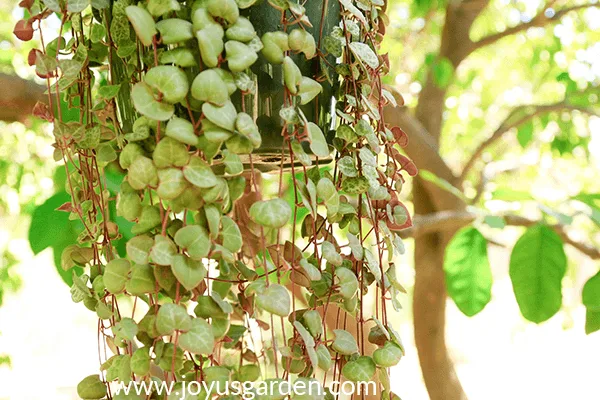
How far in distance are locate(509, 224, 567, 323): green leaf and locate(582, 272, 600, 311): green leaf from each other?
0.04m

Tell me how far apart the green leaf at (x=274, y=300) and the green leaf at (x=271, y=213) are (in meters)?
0.04

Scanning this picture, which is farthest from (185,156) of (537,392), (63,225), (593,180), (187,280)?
(537,392)

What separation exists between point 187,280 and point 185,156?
0.08 metres

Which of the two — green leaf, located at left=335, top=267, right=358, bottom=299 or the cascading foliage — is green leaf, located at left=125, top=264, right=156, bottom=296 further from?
green leaf, located at left=335, top=267, right=358, bottom=299

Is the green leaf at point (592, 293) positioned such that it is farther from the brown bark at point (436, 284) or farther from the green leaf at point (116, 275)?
the brown bark at point (436, 284)

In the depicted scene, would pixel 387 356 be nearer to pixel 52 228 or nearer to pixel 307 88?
pixel 307 88

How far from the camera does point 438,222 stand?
44.6 inches

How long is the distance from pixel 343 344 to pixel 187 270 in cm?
15

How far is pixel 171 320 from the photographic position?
38 centimetres

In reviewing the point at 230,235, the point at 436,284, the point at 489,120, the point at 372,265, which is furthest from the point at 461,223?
the point at 489,120

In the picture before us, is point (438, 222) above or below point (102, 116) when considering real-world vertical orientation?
above

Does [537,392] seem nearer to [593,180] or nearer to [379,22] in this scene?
[593,180]

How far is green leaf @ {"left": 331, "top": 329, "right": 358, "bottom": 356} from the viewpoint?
47 cm

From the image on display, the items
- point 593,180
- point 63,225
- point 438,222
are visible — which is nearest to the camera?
point 63,225
